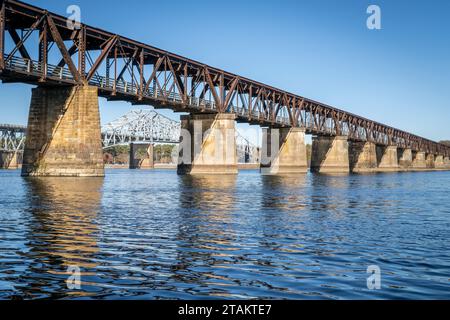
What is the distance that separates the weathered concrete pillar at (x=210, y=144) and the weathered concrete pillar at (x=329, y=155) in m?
51.3

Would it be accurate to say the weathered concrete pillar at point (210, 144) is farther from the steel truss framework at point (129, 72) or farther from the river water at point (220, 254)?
the river water at point (220, 254)

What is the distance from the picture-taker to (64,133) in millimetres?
54438

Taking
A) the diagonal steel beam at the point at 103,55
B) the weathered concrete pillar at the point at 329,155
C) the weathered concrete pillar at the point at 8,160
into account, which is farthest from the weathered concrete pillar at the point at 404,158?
the diagonal steel beam at the point at 103,55

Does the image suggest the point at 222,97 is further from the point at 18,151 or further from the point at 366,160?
the point at 18,151

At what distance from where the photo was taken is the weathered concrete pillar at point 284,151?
359 feet

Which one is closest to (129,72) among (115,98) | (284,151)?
(115,98)

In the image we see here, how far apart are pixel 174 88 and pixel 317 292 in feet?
219

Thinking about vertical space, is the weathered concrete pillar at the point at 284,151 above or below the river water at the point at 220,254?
above

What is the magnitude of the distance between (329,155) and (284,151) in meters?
28.2

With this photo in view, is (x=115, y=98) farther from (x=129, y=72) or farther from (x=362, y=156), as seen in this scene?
(x=362, y=156)

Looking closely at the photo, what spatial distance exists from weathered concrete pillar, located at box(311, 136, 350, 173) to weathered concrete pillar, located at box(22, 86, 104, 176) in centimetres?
8462

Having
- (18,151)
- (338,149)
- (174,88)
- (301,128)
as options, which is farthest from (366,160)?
(18,151)

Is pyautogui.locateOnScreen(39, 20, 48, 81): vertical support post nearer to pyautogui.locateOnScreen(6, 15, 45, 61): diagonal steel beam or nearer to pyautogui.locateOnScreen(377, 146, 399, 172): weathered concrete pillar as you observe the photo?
pyautogui.locateOnScreen(6, 15, 45, 61): diagonal steel beam

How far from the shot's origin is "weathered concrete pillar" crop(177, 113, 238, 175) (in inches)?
3302
